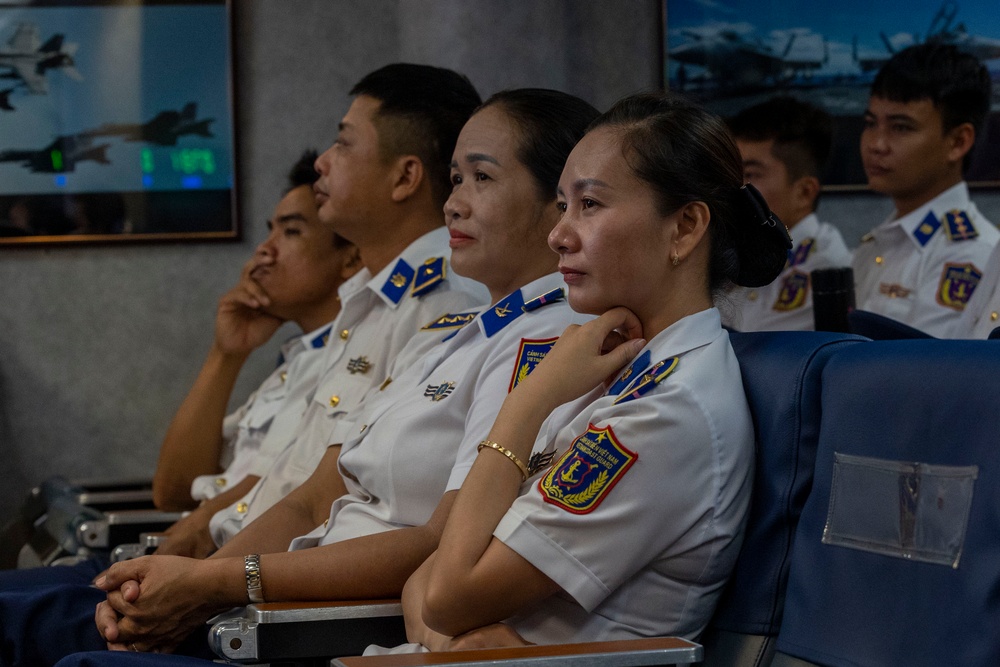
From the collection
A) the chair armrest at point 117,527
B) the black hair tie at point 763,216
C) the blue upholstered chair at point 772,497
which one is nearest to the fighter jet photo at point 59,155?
the chair armrest at point 117,527

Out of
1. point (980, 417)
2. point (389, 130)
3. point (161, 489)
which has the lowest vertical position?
point (161, 489)

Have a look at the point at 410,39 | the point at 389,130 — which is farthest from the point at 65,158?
the point at 389,130

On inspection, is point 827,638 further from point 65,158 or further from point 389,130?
point 65,158

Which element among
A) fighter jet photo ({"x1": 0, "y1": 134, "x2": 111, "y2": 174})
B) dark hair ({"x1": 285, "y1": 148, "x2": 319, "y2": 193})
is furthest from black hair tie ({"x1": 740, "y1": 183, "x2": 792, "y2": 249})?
fighter jet photo ({"x1": 0, "y1": 134, "x2": 111, "y2": 174})

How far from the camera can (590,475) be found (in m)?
1.40

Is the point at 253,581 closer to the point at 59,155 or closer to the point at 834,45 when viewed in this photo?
the point at 59,155

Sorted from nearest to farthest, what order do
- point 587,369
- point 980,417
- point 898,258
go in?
point 980,417, point 587,369, point 898,258

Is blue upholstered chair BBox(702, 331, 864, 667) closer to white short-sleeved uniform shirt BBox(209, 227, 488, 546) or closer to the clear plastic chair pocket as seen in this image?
the clear plastic chair pocket

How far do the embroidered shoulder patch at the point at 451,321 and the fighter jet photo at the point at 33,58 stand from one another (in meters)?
2.73

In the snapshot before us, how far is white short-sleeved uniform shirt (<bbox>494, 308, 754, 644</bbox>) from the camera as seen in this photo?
1396 millimetres

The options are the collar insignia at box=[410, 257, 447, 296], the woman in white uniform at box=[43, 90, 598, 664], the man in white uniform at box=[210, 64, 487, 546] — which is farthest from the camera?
the man in white uniform at box=[210, 64, 487, 546]

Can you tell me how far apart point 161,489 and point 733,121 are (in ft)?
7.18

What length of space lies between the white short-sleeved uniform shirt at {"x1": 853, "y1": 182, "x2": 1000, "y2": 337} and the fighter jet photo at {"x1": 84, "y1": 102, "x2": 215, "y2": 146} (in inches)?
98.5

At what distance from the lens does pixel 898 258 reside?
3496mm
